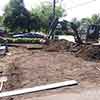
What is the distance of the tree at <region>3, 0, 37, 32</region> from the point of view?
159 ft

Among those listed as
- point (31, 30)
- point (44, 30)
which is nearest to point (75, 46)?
point (31, 30)

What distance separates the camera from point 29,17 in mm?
49812

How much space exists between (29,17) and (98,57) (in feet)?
107

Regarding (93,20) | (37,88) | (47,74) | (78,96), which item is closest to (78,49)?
(47,74)

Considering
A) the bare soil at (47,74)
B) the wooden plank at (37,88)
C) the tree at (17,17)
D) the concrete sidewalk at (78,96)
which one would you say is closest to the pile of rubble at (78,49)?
the bare soil at (47,74)

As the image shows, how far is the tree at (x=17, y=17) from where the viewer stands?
48.3 m

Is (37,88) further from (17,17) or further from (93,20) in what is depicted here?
(93,20)

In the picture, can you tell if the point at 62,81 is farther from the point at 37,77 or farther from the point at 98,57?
the point at 98,57

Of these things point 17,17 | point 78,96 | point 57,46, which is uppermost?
point 17,17

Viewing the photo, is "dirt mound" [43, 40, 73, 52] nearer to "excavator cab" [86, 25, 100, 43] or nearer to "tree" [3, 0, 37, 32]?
"excavator cab" [86, 25, 100, 43]

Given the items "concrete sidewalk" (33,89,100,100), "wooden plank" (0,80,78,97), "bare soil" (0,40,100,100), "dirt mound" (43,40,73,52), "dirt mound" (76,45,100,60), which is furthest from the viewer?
"dirt mound" (43,40,73,52)

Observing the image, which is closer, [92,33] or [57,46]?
[57,46]

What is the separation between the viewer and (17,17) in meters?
48.3

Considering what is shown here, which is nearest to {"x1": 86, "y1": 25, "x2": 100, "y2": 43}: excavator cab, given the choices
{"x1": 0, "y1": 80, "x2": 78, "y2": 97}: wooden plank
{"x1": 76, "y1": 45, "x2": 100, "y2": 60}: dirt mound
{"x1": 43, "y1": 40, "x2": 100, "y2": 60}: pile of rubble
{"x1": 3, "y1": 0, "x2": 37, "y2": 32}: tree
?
{"x1": 43, "y1": 40, "x2": 100, "y2": 60}: pile of rubble
